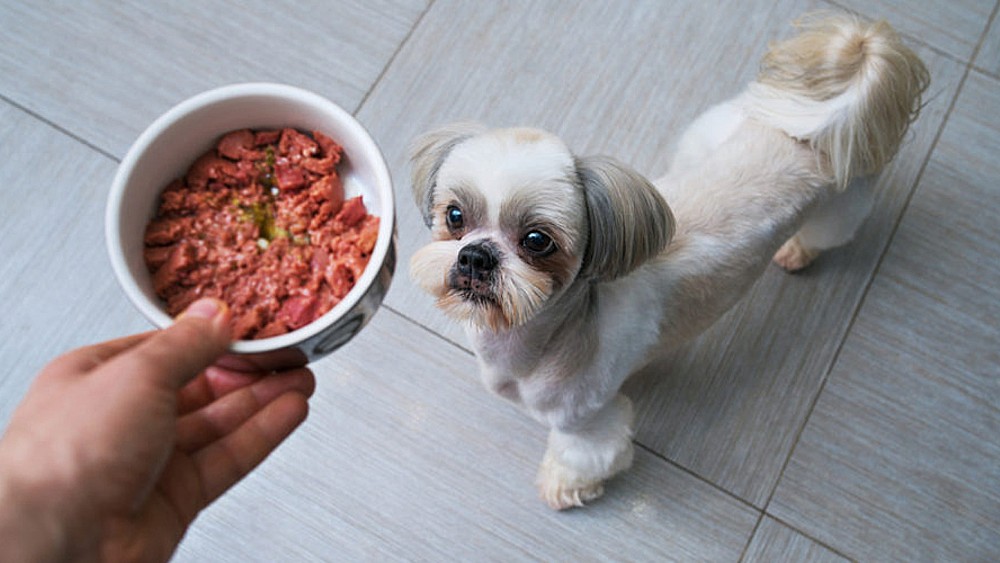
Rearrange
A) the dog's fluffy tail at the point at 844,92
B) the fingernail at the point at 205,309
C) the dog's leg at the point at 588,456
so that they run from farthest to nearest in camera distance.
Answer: the dog's leg at the point at 588,456
the dog's fluffy tail at the point at 844,92
the fingernail at the point at 205,309

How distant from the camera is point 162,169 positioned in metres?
0.90

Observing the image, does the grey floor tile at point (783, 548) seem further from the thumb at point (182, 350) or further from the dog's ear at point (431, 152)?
the thumb at point (182, 350)

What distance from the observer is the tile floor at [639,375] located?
4.34 feet

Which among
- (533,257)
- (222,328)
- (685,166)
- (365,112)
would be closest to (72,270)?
(365,112)

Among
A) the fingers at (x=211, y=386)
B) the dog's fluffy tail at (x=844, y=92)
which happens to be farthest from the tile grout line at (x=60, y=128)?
the dog's fluffy tail at (x=844, y=92)

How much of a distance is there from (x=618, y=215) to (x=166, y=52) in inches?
40.8

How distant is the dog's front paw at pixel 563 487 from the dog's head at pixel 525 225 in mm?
447

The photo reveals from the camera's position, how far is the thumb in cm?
67

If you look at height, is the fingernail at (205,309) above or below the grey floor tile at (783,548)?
above

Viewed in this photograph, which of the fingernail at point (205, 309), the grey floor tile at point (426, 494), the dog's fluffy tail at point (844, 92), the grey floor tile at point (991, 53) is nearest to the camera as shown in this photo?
the fingernail at point (205, 309)

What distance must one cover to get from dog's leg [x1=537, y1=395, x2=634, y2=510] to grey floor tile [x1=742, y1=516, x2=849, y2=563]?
0.26 meters

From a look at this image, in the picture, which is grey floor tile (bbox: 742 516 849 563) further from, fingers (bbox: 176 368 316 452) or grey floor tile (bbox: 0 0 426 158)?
grey floor tile (bbox: 0 0 426 158)

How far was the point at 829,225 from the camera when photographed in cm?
129

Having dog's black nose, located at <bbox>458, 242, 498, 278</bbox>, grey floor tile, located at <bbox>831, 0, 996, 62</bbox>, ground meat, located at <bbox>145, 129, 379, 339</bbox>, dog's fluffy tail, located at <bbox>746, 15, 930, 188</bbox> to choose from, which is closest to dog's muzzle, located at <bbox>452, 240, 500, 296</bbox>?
dog's black nose, located at <bbox>458, 242, 498, 278</bbox>
